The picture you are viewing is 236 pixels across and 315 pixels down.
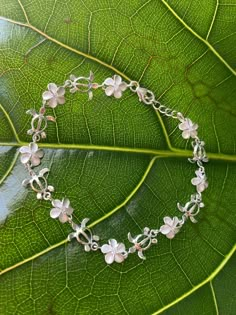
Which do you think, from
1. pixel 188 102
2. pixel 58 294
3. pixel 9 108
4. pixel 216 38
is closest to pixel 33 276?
pixel 58 294

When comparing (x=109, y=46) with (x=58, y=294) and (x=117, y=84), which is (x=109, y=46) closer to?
(x=117, y=84)

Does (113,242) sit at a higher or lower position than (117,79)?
lower

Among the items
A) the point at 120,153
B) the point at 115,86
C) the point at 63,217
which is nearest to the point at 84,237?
the point at 63,217

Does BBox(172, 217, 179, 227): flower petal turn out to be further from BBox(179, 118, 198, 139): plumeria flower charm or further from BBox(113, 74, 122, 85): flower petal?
BBox(113, 74, 122, 85): flower petal

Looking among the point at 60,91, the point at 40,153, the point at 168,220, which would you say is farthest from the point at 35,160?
the point at 168,220

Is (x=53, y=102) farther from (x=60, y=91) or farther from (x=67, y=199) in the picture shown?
(x=67, y=199)

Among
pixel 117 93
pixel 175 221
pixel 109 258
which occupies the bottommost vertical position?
pixel 109 258
